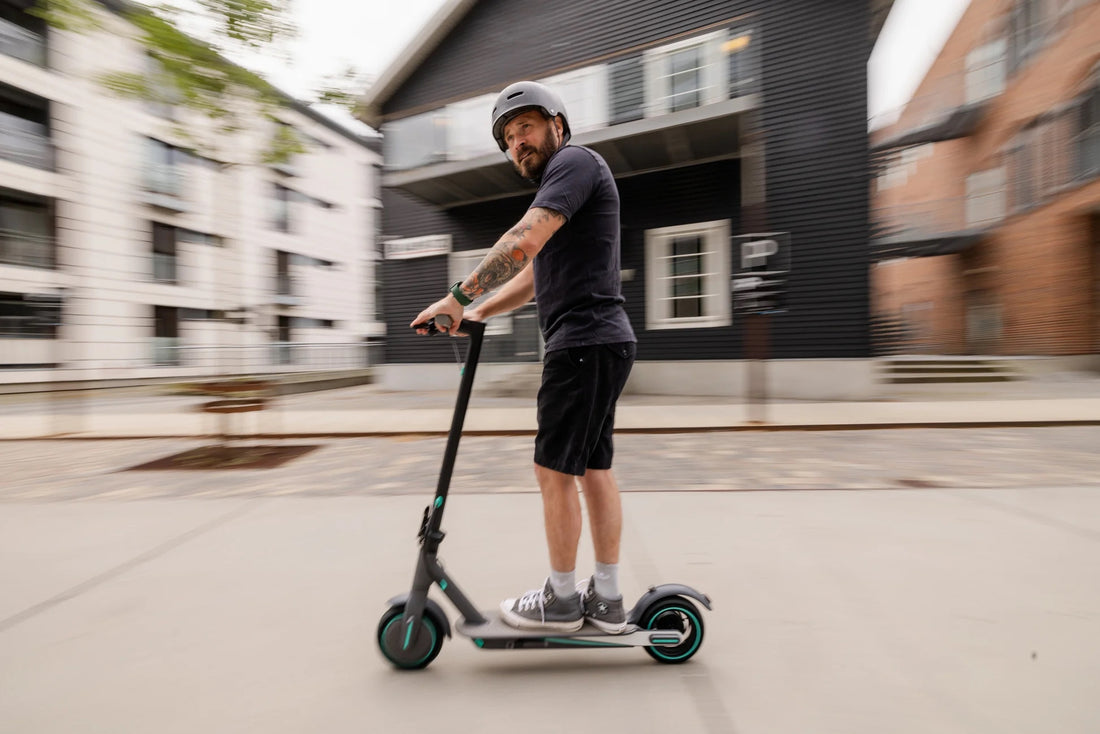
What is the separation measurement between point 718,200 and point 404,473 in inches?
351

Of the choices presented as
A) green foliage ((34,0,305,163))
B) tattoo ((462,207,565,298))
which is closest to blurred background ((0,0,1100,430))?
green foliage ((34,0,305,163))

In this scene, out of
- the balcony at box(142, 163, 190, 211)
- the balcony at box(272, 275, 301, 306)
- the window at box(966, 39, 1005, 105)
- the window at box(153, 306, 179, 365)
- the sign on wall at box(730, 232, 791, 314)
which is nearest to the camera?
the sign on wall at box(730, 232, 791, 314)

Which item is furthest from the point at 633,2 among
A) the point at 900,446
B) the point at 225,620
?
the point at 225,620

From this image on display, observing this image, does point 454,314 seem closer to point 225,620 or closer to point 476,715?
point 476,715

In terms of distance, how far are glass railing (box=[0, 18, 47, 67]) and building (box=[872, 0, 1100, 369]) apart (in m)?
22.0

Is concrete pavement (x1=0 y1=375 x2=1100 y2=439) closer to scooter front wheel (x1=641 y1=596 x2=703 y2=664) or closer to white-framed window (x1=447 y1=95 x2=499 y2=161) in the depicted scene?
scooter front wheel (x1=641 y1=596 x2=703 y2=664)

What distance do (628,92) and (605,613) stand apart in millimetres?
10615

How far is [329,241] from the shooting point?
96.8ft

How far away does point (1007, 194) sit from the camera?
51.8 feet

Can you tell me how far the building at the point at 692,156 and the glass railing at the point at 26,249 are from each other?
1095 centimetres

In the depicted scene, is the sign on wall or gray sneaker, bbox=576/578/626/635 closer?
gray sneaker, bbox=576/578/626/635

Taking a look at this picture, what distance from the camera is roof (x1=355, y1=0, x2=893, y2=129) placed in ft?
43.8

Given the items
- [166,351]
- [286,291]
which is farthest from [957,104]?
[286,291]

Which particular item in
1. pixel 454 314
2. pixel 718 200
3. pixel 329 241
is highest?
pixel 329 241
